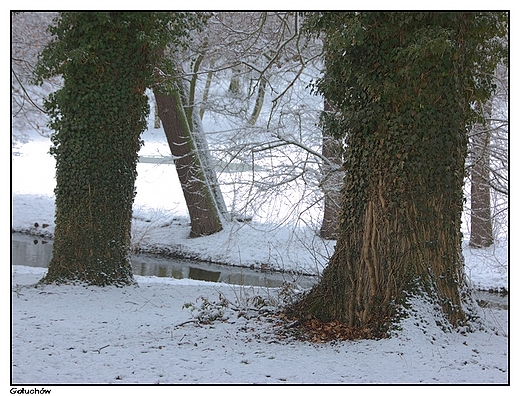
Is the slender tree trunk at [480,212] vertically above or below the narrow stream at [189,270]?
above

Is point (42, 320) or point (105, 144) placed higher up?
point (105, 144)

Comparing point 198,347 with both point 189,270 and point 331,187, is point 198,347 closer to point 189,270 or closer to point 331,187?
point 331,187

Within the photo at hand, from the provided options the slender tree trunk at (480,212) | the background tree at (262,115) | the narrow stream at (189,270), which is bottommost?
the narrow stream at (189,270)

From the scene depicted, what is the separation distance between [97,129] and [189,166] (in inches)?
278

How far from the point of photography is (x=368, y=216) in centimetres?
575

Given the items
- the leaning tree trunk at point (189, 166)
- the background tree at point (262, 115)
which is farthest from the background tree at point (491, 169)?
the leaning tree trunk at point (189, 166)

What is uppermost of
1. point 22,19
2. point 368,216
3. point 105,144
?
point 22,19

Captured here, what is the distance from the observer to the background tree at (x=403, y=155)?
5500mm

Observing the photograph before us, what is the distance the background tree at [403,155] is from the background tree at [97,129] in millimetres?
3083

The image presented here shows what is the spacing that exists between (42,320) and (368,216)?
3.62 metres

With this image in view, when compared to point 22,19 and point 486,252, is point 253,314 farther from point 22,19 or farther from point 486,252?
point 22,19

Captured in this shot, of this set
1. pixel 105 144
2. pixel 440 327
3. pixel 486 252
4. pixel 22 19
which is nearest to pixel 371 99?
pixel 440 327

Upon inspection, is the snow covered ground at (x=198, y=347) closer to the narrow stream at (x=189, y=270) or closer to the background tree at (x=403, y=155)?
the background tree at (x=403, y=155)

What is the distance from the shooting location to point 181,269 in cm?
1388
